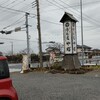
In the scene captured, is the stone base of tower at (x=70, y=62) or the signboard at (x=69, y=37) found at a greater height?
the signboard at (x=69, y=37)

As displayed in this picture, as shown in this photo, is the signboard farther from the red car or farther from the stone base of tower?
the red car

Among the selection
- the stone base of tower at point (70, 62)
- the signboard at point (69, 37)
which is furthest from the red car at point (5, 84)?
the signboard at point (69, 37)

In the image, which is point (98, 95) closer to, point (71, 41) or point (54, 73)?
point (54, 73)

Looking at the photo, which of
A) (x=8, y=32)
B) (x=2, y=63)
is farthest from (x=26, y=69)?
(x=2, y=63)

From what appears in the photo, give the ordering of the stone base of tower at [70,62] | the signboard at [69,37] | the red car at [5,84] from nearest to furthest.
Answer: the red car at [5,84], the stone base of tower at [70,62], the signboard at [69,37]

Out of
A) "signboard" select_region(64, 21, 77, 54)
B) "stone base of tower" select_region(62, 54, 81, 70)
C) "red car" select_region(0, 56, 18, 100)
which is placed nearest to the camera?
"red car" select_region(0, 56, 18, 100)

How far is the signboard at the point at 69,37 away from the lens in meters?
28.6

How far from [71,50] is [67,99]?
55.7 feet

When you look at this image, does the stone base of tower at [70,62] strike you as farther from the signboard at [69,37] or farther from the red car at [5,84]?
the red car at [5,84]

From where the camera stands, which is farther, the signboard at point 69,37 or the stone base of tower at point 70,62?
the signboard at point 69,37

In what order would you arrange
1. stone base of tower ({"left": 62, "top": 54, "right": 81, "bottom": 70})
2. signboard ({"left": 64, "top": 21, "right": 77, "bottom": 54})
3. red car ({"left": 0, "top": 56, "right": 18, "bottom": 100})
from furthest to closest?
1. signboard ({"left": 64, "top": 21, "right": 77, "bottom": 54})
2. stone base of tower ({"left": 62, "top": 54, "right": 81, "bottom": 70})
3. red car ({"left": 0, "top": 56, "right": 18, "bottom": 100})

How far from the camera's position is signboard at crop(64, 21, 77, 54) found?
28.6 metres

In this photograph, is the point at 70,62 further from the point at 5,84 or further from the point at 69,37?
the point at 5,84

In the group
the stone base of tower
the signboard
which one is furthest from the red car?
the signboard
